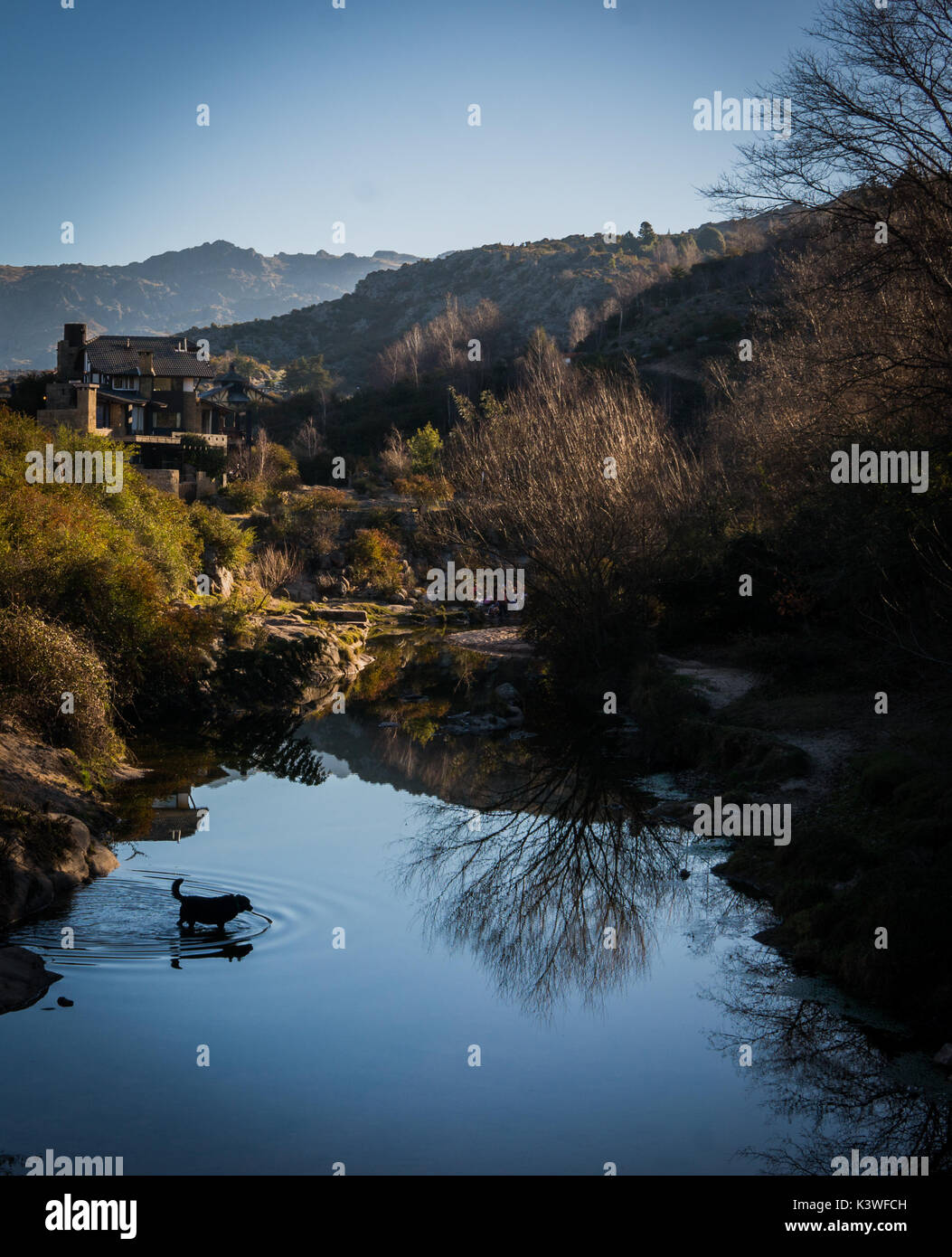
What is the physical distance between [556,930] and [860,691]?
9068mm

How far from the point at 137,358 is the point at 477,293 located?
91398 mm

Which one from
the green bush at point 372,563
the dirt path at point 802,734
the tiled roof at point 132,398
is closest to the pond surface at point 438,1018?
the dirt path at point 802,734

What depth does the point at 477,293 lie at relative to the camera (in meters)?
140

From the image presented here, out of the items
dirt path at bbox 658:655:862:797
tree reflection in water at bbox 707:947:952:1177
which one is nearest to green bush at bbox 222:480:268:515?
dirt path at bbox 658:655:862:797

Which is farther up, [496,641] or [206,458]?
[206,458]

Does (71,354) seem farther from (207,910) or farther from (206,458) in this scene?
(207,910)

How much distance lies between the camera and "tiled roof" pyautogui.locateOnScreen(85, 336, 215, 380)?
53844mm

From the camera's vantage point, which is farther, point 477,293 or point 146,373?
point 477,293

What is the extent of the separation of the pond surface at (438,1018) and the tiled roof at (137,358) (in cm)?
4267

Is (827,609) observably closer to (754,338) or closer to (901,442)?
(901,442)

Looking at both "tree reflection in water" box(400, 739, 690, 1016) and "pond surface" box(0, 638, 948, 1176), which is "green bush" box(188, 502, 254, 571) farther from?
"pond surface" box(0, 638, 948, 1176)

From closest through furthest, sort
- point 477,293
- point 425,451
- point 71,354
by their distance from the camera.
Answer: point 71,354 → point 425,451 → point 477,293

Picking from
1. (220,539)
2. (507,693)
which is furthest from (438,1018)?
(220,539)
